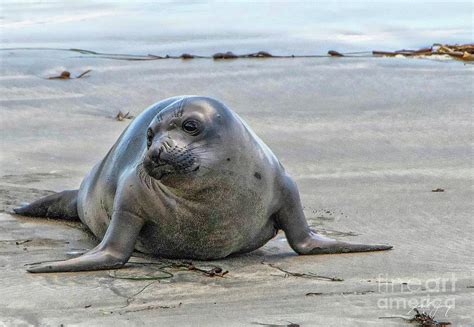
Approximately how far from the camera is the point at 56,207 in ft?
21.4

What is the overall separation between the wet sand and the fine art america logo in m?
0.01

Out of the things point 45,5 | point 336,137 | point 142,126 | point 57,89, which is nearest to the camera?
point 142,126

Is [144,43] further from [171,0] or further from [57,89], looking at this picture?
[171,0]

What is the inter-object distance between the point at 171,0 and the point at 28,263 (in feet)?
40.2

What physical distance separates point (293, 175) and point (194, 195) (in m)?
2.33

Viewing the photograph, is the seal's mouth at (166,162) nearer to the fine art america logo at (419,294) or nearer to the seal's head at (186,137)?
the seal's head at (186,137)

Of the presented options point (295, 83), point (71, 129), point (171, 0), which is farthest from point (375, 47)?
point (171, 0)

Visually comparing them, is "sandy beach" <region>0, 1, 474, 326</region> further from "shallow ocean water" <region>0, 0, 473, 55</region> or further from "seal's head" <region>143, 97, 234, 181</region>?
"seal's head" <region>143, 97, 234, 181</region>

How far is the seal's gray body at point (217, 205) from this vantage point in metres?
5.12

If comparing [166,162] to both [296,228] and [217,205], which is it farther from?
[296,228]

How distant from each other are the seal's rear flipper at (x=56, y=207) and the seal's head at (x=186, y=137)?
1596mm

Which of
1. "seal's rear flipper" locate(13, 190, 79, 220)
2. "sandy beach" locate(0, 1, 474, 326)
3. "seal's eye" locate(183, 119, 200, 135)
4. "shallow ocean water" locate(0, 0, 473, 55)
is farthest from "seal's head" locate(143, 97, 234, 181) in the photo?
"shallow ocean water" locate(0, 0, 473, 55)

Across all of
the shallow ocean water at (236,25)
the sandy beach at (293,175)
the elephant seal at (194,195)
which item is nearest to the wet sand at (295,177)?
the sandy beach at (293,175)

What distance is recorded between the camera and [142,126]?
5785 mm
